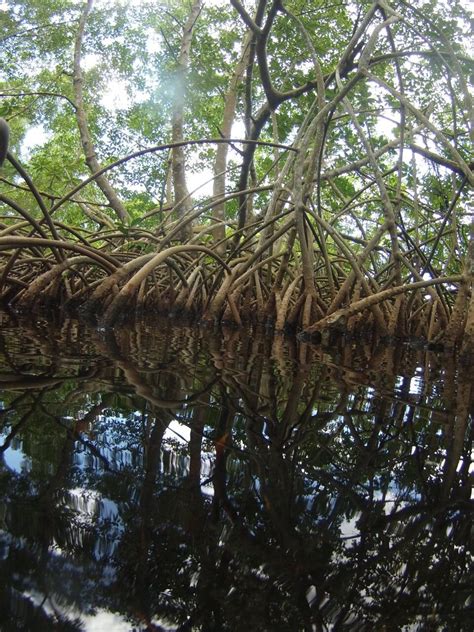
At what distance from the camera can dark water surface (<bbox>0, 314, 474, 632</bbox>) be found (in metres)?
0.43

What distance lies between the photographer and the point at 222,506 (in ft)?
2.07

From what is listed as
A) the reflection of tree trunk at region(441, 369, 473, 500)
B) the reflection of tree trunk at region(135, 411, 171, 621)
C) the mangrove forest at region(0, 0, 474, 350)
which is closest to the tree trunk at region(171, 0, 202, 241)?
the mangrove forest at region(0, 0, 474, 350)

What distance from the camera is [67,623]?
371 millimetres

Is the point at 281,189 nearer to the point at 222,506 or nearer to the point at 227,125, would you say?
the point at 227,125

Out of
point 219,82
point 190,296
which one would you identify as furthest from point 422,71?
point 190,296

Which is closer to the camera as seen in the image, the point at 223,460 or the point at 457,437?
the point at 223,460

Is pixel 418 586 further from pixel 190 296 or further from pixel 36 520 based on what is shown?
pixel 190 296

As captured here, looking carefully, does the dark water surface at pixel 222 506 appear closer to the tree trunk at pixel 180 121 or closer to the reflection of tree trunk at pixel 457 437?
the reflection of tree trunk at pixel 457 437

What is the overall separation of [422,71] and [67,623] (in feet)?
18.1

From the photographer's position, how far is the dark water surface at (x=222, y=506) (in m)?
0.43

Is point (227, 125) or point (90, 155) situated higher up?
point (227, 125)

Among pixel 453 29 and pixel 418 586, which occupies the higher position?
pixel 453 29

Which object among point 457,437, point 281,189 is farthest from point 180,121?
point 457,437

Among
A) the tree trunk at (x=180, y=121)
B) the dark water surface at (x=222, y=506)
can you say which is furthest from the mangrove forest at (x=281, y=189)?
the dark water surface at (x=222, y=506)
